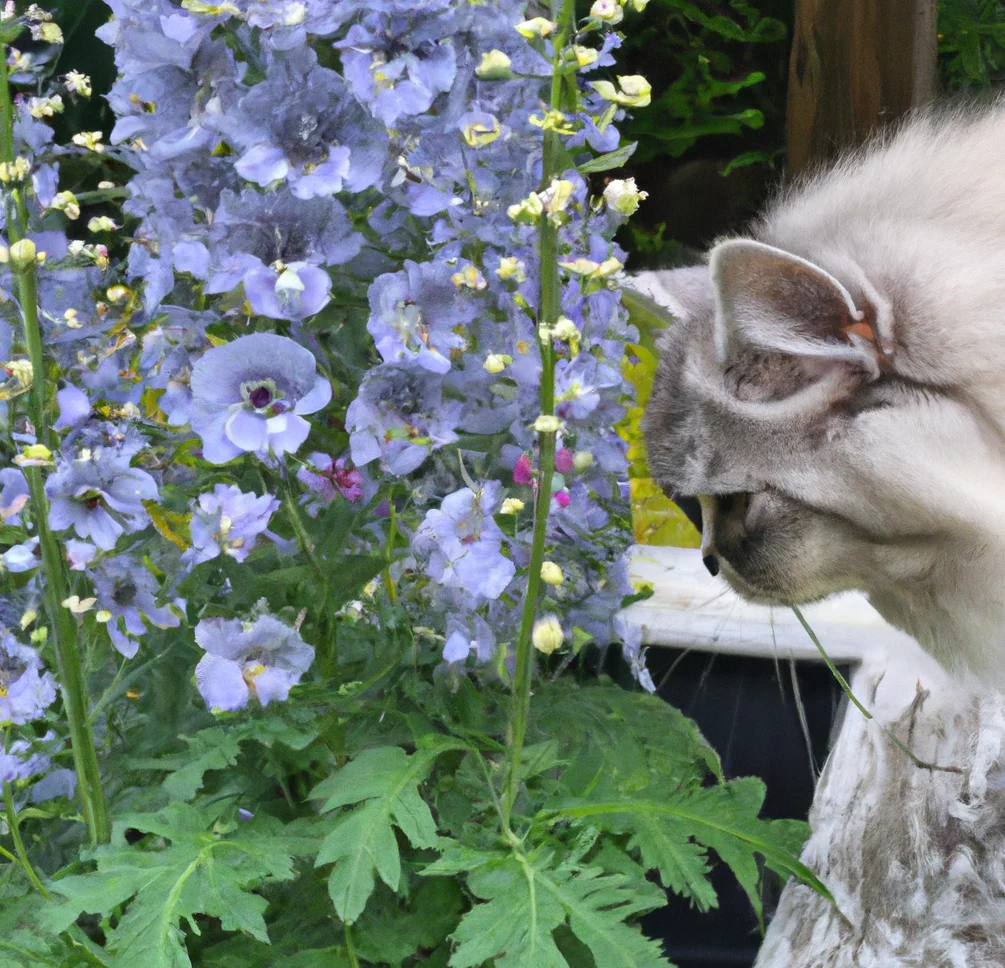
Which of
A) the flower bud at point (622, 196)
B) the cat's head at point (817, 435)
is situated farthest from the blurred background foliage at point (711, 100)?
Answer: the flower bud at point (622, 196)

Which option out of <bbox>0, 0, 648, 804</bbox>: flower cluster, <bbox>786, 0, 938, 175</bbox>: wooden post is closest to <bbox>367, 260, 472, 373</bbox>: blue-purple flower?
<bbox>0, 0, 648, 804</bbox>: flower cluster

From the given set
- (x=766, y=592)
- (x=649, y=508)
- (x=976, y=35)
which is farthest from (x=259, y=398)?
(x=976, y=35)

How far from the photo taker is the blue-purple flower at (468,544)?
0.70m

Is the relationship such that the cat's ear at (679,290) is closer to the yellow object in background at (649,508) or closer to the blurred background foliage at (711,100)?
the yellow object in background at (649,508)

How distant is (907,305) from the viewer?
0.96 m

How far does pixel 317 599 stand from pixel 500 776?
18 cm

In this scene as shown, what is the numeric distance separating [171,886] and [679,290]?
0.91 metres

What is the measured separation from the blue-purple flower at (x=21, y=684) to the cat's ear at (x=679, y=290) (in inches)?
29.7

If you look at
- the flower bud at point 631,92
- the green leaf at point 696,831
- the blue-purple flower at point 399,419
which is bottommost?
the green leaf at point 696,831

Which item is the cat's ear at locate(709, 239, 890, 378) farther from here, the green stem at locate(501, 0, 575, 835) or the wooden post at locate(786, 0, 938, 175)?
the wooden post at locate(786, 0, 938, 175)

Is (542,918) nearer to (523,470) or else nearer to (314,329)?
(523,470)

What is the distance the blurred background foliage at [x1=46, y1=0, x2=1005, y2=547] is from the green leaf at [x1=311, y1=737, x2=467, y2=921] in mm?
1615

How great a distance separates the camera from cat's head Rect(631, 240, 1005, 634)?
2.98 ft

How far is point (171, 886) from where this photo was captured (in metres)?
0.68
